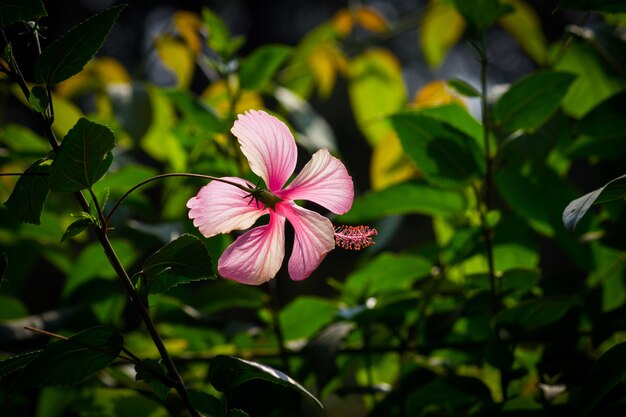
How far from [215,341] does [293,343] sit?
109mm

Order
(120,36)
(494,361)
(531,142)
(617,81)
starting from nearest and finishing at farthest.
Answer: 1. (494,361)
2. (531,142)
3. (617,81)
4. (120,36)

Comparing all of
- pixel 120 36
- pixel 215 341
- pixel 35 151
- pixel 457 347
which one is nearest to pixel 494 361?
pixel 457 347

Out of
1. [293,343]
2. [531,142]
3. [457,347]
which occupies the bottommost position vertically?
[293,343]

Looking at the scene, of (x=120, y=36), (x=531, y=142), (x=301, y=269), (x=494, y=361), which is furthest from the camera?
(x=120, y=36)

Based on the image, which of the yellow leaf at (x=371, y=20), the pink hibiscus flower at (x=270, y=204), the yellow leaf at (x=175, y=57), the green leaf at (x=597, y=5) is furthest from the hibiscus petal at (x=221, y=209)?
the yellow leaf at (x=371, y=20)

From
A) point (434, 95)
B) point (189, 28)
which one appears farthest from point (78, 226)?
point (189, 28)

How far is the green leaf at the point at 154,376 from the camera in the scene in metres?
0.51

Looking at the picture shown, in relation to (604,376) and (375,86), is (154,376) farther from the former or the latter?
(375,86)

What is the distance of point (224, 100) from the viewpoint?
3.40ft

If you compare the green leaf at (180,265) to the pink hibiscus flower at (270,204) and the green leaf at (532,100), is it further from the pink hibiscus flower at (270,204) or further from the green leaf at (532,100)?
the green leaf at (532,100)

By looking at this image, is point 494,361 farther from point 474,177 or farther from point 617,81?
point 617,81

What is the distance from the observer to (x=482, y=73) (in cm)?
70

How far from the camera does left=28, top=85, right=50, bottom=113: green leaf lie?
0.47 metres

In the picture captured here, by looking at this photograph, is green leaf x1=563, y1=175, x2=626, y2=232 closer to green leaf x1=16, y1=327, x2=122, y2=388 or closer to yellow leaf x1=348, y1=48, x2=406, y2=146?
green leaf x1=16, y1=327, x2=122, y2=388
